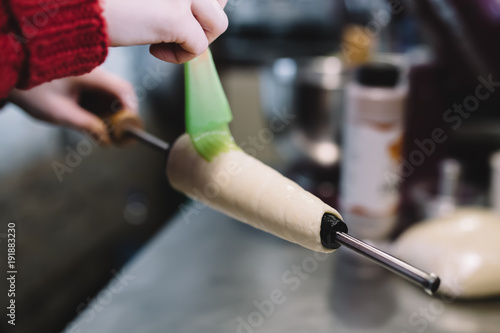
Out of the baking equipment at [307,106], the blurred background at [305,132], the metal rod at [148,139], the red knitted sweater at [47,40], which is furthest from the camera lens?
the baking equipment at [307,106]

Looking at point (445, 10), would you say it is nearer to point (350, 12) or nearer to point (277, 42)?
point (350, 12)

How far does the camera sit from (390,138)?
82 cm

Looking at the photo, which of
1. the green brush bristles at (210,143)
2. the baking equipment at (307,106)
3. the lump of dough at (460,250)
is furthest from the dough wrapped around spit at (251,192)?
the baking equipment at (307,106)

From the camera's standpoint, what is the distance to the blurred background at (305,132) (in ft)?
2.85

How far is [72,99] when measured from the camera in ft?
2.60

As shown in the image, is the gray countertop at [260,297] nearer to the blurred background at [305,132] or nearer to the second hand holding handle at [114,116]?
the blurred background at [305,132]

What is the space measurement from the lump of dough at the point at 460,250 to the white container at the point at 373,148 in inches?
2.5

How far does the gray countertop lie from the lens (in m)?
0.67

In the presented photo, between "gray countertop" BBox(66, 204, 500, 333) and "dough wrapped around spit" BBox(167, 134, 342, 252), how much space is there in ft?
0.74

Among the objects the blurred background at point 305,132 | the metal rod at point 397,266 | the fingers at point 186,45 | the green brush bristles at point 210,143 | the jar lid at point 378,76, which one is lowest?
the blurred background at point 305,132

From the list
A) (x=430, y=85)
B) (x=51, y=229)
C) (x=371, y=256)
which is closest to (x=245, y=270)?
(x=371, y=256)

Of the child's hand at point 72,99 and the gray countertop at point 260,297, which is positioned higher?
the child's hand at point 72,99

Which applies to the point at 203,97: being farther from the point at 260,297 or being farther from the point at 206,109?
the point at 260,297

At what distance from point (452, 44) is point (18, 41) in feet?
2.79
